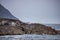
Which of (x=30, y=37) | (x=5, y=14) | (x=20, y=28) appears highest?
(x=5, y=14)

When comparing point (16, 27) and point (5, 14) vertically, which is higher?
point (5, 14)

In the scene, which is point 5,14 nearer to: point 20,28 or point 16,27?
point 16,27

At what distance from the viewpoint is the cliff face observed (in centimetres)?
377

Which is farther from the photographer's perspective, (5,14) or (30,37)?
(5,14)

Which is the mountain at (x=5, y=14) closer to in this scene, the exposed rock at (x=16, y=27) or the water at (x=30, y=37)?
the exposed rock at (x=16, y=27)

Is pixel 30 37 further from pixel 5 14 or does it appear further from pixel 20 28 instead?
pixel 5 14

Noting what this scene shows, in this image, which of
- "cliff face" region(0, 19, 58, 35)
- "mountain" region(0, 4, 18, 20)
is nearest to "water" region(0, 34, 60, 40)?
"cliff face" region(0, 19, 58, 35)

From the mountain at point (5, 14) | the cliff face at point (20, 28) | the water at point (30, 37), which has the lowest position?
the water at point (30, 37)

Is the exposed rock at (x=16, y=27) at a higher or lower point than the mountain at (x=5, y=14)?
lower

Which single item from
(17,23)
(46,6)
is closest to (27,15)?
(17,23)

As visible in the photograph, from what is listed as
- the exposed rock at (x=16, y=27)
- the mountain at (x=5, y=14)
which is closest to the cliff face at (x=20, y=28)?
the exposed rock at (x=16, y=27)

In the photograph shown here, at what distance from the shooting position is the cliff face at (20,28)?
12.4 feet

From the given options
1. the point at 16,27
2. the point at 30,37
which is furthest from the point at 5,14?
the point at 30,37

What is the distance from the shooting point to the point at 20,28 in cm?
383
